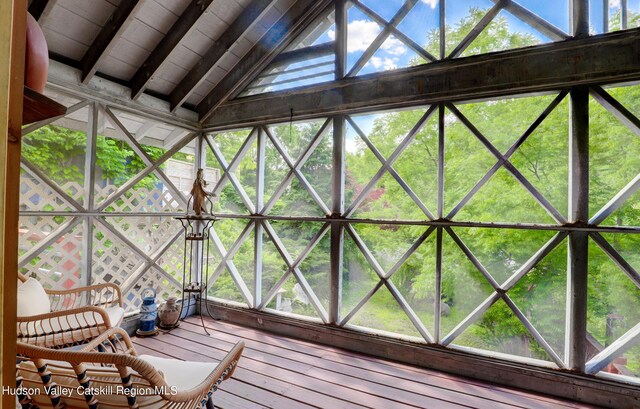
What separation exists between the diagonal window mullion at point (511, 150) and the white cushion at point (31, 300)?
3260mm

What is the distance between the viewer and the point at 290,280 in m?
3.71

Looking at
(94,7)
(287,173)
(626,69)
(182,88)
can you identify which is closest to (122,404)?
(287,173)

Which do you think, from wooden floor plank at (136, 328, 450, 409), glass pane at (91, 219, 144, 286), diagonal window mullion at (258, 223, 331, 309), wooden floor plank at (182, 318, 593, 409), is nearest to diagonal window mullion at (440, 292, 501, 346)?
wooden floor plank at (182, 318, 593, 409)

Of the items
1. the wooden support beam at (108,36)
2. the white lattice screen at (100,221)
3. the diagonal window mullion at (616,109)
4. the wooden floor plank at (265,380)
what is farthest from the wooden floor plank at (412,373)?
the wooden support beam at (108,36)

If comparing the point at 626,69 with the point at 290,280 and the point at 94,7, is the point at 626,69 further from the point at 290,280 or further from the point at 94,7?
the point at 94,7

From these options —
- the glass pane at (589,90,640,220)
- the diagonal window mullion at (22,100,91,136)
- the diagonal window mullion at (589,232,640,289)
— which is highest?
the diagonal window mullion at (22,100,91,136)

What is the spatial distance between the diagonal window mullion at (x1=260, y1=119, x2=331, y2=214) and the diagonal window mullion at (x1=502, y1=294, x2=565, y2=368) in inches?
93.5

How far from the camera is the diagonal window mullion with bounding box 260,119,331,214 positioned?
3.38m

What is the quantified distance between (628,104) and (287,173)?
3090 mm

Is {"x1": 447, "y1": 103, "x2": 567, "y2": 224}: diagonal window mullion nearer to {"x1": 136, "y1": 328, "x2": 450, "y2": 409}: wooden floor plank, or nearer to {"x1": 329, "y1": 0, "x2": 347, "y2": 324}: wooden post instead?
{"x1": 329, "y1": 0, "x2": 347, "y2": 324}: wooden post

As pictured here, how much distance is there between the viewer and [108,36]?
8.95 feet

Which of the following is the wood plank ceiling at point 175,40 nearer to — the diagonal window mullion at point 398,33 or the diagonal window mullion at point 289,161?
the diagonal window mullion at point 398,33

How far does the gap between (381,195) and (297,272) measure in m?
1.32

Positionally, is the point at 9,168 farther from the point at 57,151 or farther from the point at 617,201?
the point at 57,151
